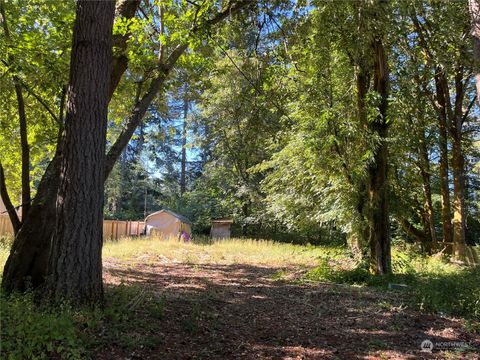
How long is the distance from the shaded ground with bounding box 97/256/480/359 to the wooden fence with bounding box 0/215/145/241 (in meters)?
12.9

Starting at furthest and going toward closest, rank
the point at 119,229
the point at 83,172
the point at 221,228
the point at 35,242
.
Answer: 1. the point at 221,228
2. the point at 119,229
3. the point at 35,242
4. the point at 83,172

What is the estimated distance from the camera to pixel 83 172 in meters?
4.37

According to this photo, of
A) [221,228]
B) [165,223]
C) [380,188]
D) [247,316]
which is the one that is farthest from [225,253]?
[247,316]

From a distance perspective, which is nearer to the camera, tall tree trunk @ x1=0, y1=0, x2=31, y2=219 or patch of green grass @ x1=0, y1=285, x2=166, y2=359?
patch of green grass @ x1=0, y1=285, x2=166, y2=359

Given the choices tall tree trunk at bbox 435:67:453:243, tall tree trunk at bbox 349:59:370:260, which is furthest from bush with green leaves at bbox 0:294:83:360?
tall tree trunk at bbox 435:67:453:243

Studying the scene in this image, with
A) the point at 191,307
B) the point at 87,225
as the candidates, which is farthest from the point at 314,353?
the point at 87,225

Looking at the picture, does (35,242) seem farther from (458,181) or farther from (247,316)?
(458,181)

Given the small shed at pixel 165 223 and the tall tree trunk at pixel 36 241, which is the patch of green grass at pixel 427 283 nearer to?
the tall tree trunk at pixel 36 241

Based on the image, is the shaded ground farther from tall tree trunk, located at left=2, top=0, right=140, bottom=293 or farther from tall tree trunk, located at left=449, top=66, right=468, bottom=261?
tall tree trunk, located at left=449, top=66, right=468, bottom=261

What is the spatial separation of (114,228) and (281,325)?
758 inches

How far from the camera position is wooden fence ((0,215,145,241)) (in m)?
18.0

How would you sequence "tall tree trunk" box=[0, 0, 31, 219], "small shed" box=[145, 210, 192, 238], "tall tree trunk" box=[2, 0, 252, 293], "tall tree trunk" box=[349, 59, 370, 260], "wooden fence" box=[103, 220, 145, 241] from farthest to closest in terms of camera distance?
"small shed" box=[145, 210, 192, 238] → "wooden fence" box=[103, 220, 145, 241] → "tall tree trunk" box=[349, 59, 370, 260] → "tall tree trunk" box=[0, 0, 31, 219] → "tall tree trunk" box=[2, 0, 252, 293]

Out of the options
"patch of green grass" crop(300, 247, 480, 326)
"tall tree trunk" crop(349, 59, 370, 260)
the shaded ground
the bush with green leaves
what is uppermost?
"tall tree trunk" crop(349, 59, 370, 260)

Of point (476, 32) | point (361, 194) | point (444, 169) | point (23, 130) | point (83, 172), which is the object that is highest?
point (476, 32)
